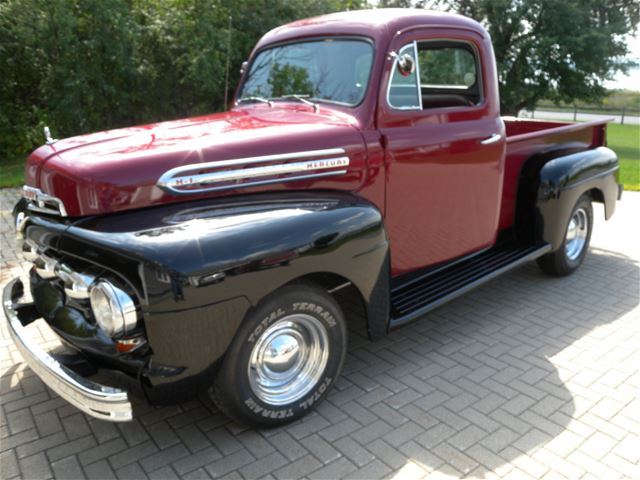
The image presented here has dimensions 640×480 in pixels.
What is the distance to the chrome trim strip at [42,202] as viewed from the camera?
268 centimetres

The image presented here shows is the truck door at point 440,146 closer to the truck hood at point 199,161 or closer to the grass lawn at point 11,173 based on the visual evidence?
the truck hood at point 199,161

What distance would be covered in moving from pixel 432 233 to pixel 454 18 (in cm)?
148

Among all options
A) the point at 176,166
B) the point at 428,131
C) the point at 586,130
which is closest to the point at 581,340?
the point at 428,131

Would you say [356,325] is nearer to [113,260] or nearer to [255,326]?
[255,326]

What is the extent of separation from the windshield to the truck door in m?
0.19

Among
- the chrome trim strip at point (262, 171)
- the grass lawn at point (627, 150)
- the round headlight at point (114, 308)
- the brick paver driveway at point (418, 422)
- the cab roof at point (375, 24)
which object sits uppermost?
the cab roof at point (375, 24)

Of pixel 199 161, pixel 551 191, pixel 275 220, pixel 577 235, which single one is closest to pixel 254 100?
pixel 199 161

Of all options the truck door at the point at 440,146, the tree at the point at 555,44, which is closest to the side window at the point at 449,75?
the truck door at the point at 440,146

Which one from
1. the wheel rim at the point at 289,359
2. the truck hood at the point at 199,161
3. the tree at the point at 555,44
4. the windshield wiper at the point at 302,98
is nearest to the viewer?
the truck hood at the point at 199,161

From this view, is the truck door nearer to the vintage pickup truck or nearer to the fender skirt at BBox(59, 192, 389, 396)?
the vintage pickup truck

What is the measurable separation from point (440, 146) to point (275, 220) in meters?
1.43

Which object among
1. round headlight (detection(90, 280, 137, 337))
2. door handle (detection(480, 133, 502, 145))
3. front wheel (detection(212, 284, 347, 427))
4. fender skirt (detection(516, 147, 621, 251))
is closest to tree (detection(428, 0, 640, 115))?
fender skirt (detection(516, 147, 621, 251))

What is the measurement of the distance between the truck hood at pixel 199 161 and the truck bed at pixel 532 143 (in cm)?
180

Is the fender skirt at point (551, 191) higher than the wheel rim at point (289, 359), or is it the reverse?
the fender skirt at point (551, 191)
